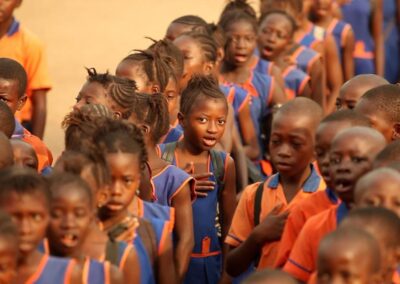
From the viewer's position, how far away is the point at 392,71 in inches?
584

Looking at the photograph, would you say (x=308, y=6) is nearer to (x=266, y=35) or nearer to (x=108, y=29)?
(x=266, y=35)

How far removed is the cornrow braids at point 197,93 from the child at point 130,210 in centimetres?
133

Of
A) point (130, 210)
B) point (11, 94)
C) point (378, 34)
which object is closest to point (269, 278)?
point (130, 210)

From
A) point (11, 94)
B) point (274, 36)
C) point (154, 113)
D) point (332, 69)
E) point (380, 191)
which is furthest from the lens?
point (332, 69)

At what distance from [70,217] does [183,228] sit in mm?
1383

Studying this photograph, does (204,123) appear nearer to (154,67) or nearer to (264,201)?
(154,67)

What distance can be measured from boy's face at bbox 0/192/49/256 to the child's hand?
1191mm

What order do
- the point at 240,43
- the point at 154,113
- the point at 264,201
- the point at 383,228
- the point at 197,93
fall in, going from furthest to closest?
the point at 240,43
the point at 197,93
the point at 154,113
the point at 264,201
the point at 383,228

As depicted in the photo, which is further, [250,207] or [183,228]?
[183,228]

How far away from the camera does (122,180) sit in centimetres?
714

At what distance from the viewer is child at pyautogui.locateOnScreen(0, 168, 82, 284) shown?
21.0 feet

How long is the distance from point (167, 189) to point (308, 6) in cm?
608

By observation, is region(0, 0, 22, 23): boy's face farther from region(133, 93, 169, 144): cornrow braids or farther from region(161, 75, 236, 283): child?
region(133, 93, 169, 144): cornrow braids

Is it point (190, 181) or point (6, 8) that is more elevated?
point (6, 8)
